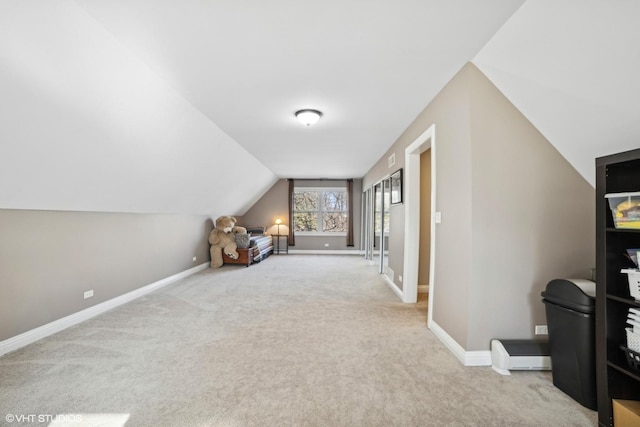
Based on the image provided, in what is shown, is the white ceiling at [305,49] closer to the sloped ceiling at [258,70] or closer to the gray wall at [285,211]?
the sloped ceiling at [258,70]

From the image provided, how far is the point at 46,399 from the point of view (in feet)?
5.78

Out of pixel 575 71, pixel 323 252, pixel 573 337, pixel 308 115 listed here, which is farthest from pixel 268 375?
pixel 323 252

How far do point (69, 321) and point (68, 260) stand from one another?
2.08 feet

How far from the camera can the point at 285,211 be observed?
888 cm

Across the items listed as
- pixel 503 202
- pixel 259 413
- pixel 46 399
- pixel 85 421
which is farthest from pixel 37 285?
pixel 503 202

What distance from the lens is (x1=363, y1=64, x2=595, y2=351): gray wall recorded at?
218 centimetres

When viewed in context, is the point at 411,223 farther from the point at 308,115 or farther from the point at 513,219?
the point at 308,115

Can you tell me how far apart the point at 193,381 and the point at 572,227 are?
10.0 feet

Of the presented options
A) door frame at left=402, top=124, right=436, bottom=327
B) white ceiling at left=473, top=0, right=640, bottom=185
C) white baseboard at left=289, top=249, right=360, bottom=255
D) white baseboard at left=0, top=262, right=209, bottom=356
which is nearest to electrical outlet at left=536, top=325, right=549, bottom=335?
white ceiling at left=473, top=0, right=640, bottom=185

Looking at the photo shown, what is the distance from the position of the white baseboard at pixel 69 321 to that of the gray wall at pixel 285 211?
4348mm

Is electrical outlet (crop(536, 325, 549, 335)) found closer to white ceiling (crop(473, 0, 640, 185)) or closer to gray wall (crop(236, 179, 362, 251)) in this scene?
white ceiling (crop(473, 0, 640, 185))

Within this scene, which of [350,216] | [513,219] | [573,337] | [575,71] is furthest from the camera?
[350,216]

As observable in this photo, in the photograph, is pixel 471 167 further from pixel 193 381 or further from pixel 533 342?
pixel 193 381

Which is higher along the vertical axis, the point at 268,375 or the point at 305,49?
the point at 305,49
